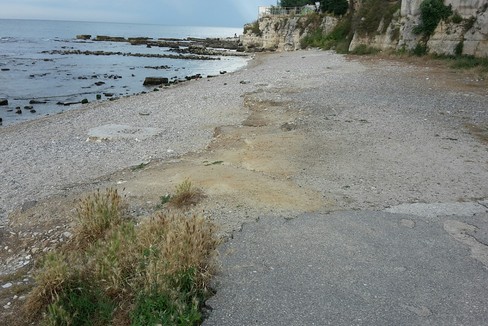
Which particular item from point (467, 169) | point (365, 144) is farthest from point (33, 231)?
point (467, 169)

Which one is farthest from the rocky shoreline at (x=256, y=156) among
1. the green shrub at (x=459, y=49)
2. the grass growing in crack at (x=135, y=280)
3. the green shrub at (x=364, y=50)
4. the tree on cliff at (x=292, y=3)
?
the tree on cliff at (x=292, y=3)

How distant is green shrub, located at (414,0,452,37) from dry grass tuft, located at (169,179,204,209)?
25808 mm

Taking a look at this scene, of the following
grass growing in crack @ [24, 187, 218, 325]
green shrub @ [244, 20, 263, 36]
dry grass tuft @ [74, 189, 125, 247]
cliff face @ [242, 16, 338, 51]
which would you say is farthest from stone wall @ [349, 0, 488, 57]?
green shrub @ [244, 20, 263, 36]

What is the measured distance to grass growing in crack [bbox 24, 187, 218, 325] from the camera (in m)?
3.99

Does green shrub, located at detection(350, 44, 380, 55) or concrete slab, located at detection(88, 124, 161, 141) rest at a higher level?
green shrub, located at detection(350, 44, 380, 55)

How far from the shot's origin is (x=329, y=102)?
A: 1588 cm

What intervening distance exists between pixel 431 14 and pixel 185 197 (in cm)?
2643

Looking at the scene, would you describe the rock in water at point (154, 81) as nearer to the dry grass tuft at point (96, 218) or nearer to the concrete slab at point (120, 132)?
the concrete slab at point (120, 132)

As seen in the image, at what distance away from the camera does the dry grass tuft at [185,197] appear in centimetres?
650

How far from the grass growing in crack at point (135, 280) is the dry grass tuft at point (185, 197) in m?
1.28

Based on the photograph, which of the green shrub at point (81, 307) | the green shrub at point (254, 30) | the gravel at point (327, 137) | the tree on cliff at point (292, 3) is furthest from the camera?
the tree on cliff at point (292, 3)

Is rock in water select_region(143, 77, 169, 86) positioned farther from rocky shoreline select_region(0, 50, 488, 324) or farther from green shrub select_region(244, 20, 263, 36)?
green shrub select_region(244, 20, 263, 36)

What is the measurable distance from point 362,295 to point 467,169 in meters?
5.43

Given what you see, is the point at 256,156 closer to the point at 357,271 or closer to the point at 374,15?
the point at 357,271
